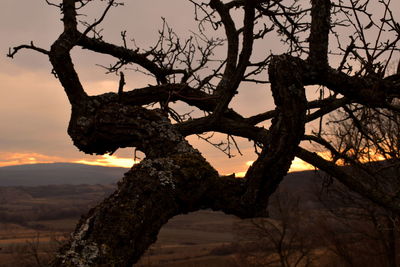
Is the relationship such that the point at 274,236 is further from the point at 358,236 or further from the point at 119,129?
the point at 119,129

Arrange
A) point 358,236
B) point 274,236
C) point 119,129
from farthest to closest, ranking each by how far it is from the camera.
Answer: point 274,236 → point 358,236 → point 119,129

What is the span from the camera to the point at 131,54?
636 cm

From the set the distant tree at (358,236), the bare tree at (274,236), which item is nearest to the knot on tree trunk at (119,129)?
the distant tree at (358,236)

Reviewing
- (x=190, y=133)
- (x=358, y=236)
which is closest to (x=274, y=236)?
(x=358, y=236)

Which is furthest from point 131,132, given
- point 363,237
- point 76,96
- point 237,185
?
point 363,237

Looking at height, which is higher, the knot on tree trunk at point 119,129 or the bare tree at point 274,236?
the knot on tree trunk at point 119,129

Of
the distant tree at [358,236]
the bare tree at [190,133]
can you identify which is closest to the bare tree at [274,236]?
the distant tree at [358,236]

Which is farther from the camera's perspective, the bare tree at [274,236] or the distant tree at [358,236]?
the bare tree at [274,236]

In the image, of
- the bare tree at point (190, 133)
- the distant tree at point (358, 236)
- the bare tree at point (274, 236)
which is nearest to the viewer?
the bare tree at point (190, 133)

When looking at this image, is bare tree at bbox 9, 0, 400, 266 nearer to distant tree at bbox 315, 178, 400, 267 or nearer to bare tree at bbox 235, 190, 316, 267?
distant tree at bbox 315, 178, 400, 267

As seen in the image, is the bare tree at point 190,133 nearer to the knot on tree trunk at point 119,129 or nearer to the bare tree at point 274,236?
the knot on tree trunk at point 119,129

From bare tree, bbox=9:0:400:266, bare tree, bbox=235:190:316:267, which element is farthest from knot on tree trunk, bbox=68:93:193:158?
bare tree, bbox=235:190:316:267

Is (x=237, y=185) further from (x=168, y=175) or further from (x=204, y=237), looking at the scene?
Answer: (x=204, y=237)

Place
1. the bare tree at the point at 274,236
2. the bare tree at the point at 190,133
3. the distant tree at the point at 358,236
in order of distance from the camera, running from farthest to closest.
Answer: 1. the bare tree at the point at 274,236
2. the distant tree at the point at 358,236
3. the bare tree at the point at 190,133
